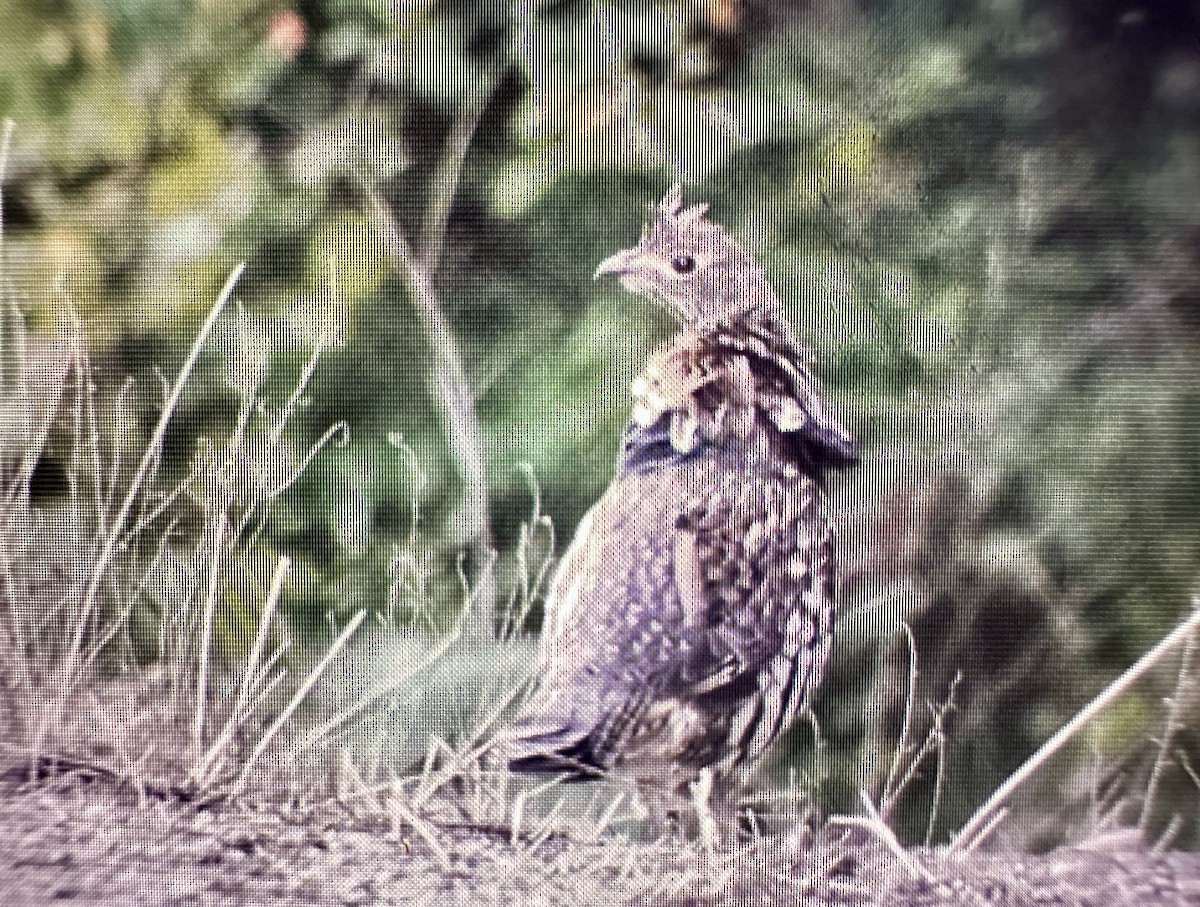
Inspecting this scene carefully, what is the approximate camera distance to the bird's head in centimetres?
98

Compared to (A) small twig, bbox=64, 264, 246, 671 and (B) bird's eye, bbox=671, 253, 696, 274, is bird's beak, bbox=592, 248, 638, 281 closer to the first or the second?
(B) bird's eye, bbox=671, 253, 696, 274

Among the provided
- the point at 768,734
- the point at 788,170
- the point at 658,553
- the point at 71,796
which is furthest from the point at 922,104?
the point at 71,796

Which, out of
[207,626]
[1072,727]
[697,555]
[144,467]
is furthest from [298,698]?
[1072,727]

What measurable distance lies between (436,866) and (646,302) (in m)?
0.47

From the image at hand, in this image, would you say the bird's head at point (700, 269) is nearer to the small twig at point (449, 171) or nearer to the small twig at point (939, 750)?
the small twig at point (449, 171)

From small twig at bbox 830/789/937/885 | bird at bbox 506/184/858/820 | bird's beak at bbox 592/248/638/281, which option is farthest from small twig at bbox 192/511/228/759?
small twig at bbox 830/789/937/885

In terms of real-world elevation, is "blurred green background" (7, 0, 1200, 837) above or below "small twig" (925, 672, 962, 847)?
above

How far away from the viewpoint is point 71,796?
100 cm

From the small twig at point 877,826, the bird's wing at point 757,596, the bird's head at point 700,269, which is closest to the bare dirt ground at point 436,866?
the small twig at point 877,826

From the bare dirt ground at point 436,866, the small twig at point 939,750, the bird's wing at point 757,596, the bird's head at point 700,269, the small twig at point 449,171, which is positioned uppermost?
the small twig at point 449,171

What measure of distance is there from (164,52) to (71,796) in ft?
1.94

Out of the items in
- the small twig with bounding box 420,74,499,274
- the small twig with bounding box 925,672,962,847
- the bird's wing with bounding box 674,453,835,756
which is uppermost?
the small twig with bounding box 420,74,499,274

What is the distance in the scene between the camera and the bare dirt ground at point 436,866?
0.96 m

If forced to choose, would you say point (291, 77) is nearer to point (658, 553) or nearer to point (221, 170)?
point (221, 170)
